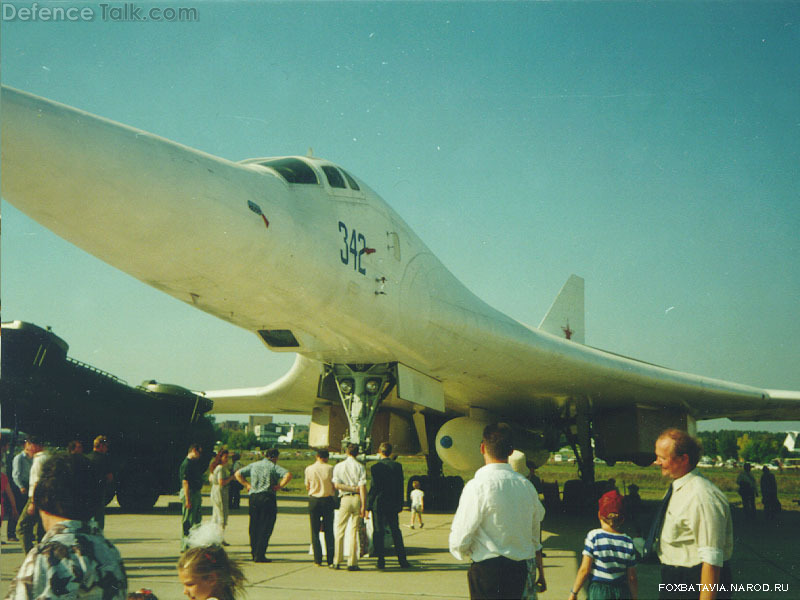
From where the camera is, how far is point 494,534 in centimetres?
267

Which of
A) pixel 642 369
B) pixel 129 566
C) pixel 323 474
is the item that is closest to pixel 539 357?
pixel 642 369

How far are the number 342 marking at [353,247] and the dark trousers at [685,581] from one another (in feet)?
12.0

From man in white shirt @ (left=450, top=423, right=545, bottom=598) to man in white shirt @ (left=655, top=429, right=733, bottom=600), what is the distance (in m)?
0.55

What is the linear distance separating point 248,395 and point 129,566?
23.8 feet

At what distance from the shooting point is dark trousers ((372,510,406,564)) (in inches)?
225

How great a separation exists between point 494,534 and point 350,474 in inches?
124

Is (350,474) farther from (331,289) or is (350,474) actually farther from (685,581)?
(685,581)

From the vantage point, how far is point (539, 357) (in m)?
8.71

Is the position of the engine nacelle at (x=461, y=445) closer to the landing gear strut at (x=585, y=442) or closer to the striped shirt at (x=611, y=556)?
the landing gear strut at (x=585, y=442)

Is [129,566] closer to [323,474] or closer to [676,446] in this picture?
[323,474]

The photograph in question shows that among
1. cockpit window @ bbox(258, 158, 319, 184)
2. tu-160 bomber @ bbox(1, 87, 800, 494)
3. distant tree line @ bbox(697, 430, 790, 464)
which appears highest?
cockpit window @ bbox(258, 158, 319, 184)

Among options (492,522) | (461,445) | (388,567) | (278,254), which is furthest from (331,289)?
(461,445)

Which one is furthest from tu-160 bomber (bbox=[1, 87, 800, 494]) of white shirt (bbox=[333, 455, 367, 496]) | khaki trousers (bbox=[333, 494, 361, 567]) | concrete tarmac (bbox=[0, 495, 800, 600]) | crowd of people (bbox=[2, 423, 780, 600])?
crowd of people (bbox=[2, 423, 780, 600])

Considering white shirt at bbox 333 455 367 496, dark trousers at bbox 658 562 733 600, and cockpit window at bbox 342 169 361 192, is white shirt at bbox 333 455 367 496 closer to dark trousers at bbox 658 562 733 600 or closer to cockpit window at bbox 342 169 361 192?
cockpit window at bbox 342 169 361 192
